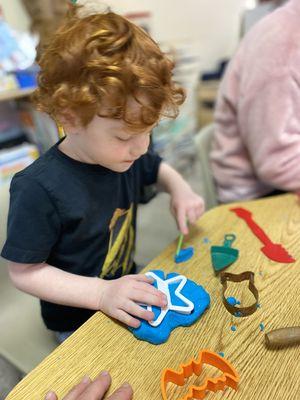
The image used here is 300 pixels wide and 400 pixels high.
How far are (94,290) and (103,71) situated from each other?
0.33 m

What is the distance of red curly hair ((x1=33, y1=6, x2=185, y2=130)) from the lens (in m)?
0.50

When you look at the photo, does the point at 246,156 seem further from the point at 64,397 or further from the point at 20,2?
the point at 20,2

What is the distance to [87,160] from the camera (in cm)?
63

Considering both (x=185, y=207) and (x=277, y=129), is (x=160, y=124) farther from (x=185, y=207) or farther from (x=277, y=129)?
(x=185, y=207)

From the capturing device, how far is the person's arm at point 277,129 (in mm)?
845

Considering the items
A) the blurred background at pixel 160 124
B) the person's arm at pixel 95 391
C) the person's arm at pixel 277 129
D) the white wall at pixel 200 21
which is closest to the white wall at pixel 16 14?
the blurred background at pixel 160 124

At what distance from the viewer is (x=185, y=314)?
0.52 metres

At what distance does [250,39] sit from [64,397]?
915 mm

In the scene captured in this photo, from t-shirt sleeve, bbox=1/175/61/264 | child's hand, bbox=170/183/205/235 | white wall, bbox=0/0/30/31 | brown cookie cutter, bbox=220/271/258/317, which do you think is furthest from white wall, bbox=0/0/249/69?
brown cookie cutter, bbox=220/271/258/317

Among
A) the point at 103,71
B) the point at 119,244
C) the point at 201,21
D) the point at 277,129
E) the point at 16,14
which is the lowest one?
the point at 201,21

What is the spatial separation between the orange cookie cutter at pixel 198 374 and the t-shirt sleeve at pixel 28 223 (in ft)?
0.91

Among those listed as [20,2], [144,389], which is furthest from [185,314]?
[20,2]

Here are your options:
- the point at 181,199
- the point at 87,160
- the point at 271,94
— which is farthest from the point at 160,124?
the point at 87,160

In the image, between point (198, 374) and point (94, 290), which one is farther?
point (94, 290)
